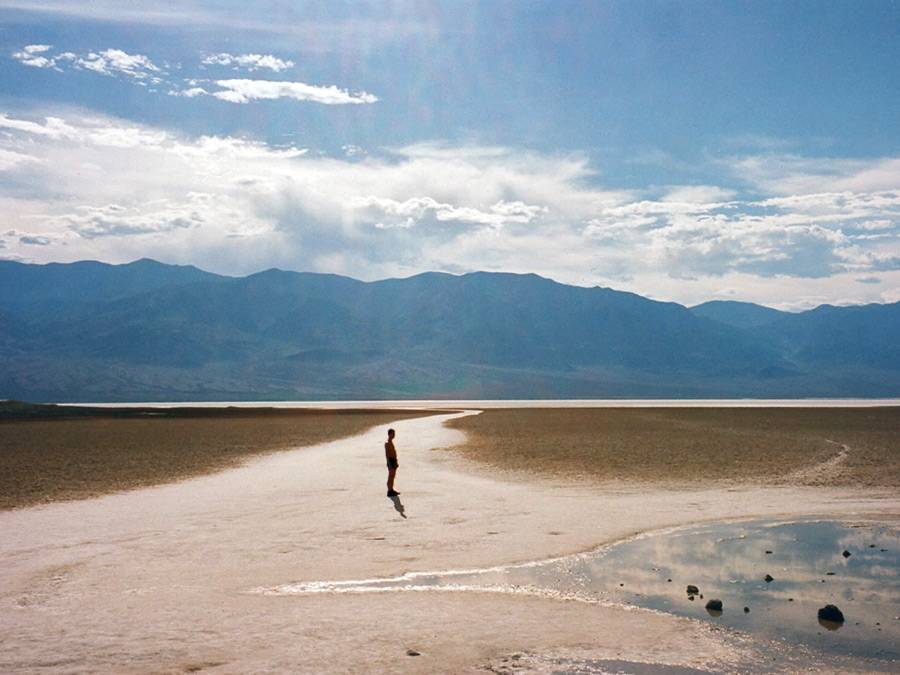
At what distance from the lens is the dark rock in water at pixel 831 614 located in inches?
431

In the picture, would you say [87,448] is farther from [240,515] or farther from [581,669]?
[581,669]

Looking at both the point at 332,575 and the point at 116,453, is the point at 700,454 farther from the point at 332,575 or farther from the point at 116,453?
the point at 116,453

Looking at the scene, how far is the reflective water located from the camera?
1079 cm

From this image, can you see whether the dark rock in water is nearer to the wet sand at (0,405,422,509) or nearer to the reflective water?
the reflective water

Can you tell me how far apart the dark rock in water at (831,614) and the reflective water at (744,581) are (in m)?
0.12

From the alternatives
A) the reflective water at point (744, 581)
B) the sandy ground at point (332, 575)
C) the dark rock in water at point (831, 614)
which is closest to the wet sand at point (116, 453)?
the sandy ground at point (332, 575)

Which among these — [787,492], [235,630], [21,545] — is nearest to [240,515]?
[21,545]

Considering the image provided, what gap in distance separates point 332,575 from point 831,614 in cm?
765

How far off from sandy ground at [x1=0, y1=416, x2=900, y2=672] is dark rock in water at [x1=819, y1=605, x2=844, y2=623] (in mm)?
1473

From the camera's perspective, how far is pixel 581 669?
9.30 metres

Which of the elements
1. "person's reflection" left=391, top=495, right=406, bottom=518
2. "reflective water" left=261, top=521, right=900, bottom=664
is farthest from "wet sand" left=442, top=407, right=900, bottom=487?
"reflective water" left=261, top=521, right=900, bottom=664

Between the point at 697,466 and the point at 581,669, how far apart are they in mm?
23133

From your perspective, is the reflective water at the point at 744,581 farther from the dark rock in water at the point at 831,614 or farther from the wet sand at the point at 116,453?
the wet sand at the point at 116,453

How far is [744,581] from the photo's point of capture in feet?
43.5
